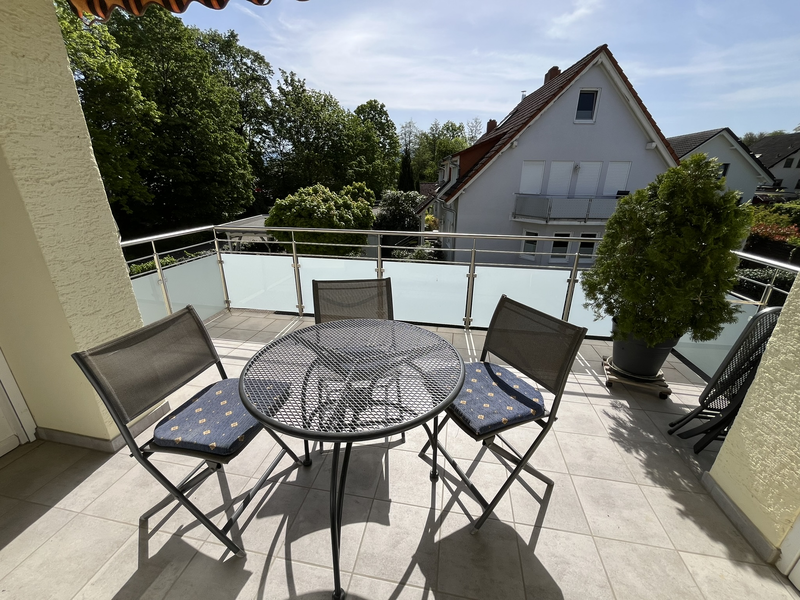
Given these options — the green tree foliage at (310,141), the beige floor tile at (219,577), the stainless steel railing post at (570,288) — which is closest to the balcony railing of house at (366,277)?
the stainless steel railing post at (570,288)

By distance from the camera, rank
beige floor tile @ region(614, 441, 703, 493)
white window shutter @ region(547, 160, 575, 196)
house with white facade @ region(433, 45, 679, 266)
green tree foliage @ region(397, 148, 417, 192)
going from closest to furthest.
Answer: beige floor tile @ region(614, 441, 703, 493) → house with white facade @ region(433, 45, 679, 266) → white window shutter @ region(547, 160, 575, 196) → green tree foliage @ region(397, 148, 417, 192)

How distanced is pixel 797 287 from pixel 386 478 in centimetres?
214

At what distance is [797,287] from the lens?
1403 millimetres

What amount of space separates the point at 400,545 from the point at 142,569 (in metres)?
1.10

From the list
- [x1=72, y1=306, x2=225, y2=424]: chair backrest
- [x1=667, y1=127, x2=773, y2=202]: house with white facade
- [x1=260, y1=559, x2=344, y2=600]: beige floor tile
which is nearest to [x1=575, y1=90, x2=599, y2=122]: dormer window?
[x1=667, y1=127, x2=773, y2=202]: house with white facade

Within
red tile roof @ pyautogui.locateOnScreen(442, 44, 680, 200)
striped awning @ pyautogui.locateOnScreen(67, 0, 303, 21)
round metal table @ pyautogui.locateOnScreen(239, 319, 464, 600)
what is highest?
red tile roof @ pyautogui.locateOnScreen(442, 44, 680, 200)

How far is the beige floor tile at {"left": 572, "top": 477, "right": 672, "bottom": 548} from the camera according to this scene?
155 cm

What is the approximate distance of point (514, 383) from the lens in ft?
6.02

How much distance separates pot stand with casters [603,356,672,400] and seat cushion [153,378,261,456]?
2.75 metres

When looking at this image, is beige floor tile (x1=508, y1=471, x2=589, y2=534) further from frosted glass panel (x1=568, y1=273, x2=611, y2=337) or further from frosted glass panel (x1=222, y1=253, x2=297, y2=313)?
frosted glass panel (x1=222, y1=253, x2=297, y2=313)

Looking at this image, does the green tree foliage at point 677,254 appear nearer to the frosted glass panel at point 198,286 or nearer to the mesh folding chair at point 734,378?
the mesh folding chair at point 734,378

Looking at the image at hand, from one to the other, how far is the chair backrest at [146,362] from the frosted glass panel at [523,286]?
8.91 ft

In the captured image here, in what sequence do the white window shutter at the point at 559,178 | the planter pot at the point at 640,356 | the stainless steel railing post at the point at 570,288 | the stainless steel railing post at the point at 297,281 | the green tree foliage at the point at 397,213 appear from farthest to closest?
the green tree foliage at the point at 397,213 < the white window shutter at the point at 559,178 < the stainless steel railing post at the point at 297,281 < the stainless steel railing post at the point at 570,288 < the planter pot at the point at 640,356

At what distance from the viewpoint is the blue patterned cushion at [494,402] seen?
1.53 m
